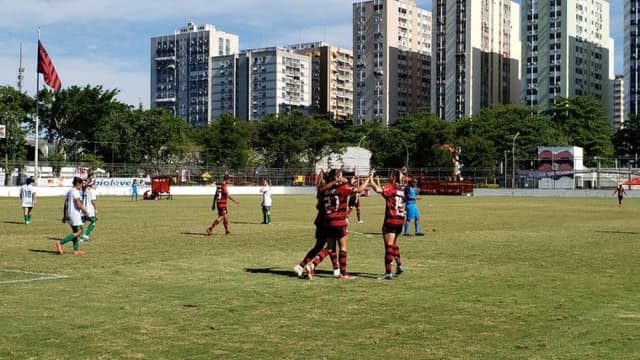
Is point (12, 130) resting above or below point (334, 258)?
above

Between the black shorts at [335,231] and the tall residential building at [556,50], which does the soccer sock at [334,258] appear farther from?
the tall residential building at [556,50]

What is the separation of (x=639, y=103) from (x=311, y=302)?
559ft

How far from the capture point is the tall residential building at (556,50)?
172500mm

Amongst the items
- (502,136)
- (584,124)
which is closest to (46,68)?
(502,136)

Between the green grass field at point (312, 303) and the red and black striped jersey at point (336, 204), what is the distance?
1.13 m

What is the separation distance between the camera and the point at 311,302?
1226cm

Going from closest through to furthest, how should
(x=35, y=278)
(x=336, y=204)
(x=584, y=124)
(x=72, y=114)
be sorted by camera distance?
(x=336, y=204) < (x=35, y=278) < (x=72, y=114) < (x=584, y=124)

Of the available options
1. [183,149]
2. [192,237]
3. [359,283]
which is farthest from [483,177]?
[359,283]

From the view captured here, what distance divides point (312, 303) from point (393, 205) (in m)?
3.45

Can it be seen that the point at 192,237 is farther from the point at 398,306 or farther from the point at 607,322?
the point at 607,322

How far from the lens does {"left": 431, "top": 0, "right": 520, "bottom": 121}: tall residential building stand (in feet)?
591

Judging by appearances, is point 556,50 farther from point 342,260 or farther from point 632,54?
point 342,260

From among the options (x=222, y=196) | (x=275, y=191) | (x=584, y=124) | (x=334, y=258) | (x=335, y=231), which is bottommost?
(x=275, y=191)

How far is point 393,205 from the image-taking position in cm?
1493
